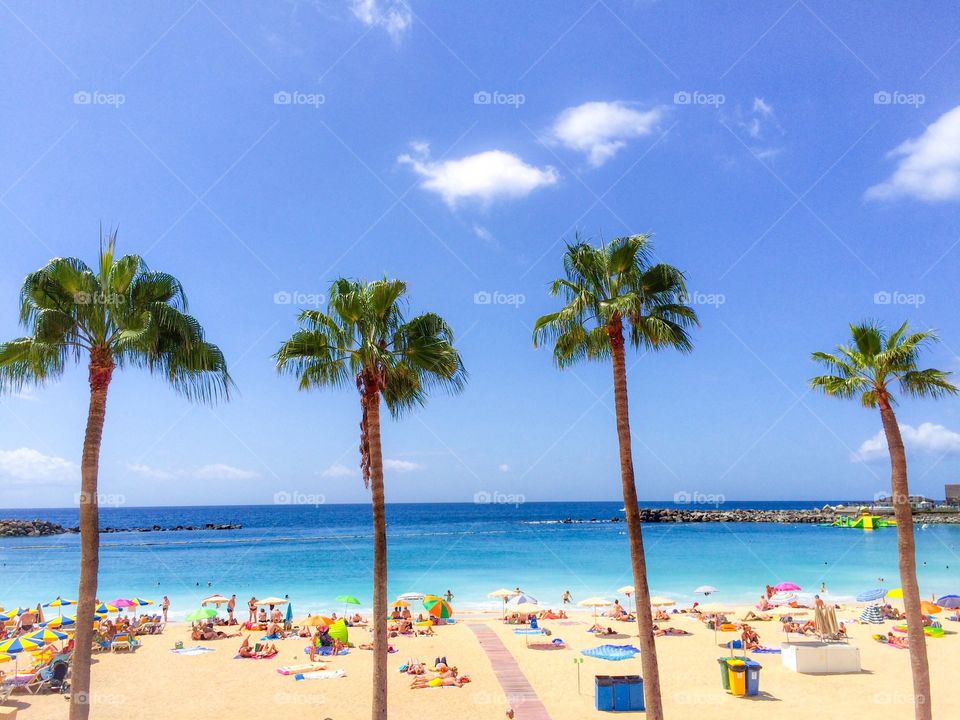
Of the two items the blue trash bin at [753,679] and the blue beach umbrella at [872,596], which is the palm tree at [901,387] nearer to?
the blue trash bin at [753,679]

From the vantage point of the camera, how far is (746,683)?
786 inches

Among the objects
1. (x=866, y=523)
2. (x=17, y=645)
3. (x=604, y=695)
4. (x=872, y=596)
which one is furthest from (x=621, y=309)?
(x=866, y=523)

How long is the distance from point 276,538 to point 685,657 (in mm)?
94723

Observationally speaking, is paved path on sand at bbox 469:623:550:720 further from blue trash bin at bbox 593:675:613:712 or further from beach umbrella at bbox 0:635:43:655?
beach umbrella at bbox 0:635:43:655

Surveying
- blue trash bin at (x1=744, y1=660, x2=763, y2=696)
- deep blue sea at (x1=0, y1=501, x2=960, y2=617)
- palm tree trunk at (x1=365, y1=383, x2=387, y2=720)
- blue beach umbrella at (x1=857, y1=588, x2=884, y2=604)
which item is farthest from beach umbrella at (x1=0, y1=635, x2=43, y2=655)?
blue beach umbrella at (x1=857, y1=588, x2=884, y2=604)

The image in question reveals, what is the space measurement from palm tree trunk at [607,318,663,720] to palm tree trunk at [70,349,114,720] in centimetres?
889

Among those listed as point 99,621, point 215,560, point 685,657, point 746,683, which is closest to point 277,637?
point 99,621

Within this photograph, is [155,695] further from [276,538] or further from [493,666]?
[276,538]

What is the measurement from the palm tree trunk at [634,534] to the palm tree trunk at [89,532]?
8887 mm

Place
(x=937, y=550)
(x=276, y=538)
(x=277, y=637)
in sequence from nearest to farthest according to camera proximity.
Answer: (x=277, y=637) < (x=937, y=550) < (x=276, y=538)

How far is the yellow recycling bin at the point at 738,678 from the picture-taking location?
19.9 meters

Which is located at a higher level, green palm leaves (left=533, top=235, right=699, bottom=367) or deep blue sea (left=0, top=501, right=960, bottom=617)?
green palm leaves (left=533, top=235, right=699, bottom=367)

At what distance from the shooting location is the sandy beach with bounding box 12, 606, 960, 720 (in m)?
18.7

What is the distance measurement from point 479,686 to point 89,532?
14.7m
